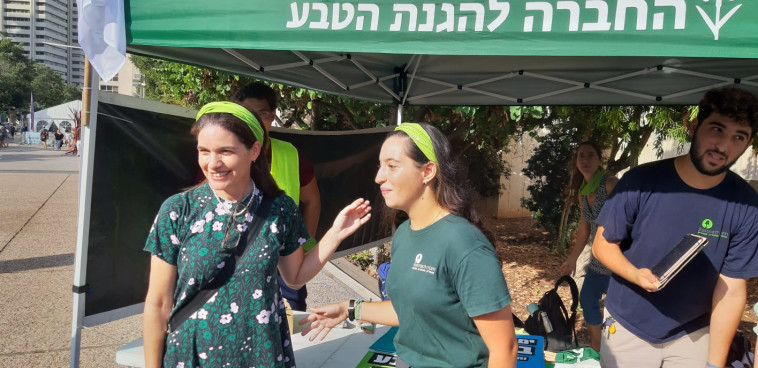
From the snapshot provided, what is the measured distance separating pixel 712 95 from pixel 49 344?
513 cm

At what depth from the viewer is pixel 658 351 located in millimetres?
2311

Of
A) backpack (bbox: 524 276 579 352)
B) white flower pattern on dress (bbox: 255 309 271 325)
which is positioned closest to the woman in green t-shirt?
white flower pattern on dress (bbox: 255 309 271 325)

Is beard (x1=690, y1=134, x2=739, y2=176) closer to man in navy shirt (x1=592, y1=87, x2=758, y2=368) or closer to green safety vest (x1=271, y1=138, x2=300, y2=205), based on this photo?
man in navy shirt (x1=592, y1=87, x2=758, y2=368)

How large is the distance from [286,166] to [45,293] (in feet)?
14.7

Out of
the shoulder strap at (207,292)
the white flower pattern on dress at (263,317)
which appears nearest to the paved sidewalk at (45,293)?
the shoulder strap at (207,292)

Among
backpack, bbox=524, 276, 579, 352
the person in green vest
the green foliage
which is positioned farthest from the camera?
the green foliage

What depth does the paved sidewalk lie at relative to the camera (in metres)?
4.61

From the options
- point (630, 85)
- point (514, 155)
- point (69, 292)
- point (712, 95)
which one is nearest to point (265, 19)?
point (712, 95)

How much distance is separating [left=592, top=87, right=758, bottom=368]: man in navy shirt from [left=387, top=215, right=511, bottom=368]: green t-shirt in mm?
853

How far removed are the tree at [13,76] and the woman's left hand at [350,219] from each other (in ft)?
251

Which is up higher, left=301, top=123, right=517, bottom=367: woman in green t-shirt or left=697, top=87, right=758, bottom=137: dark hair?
left=697, top=87, right=758, bottom=137: dark hair

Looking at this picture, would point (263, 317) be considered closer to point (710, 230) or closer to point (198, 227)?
point (198, 227)

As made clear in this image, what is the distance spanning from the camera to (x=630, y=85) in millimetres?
4363

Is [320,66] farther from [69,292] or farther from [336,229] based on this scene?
[69,292]
